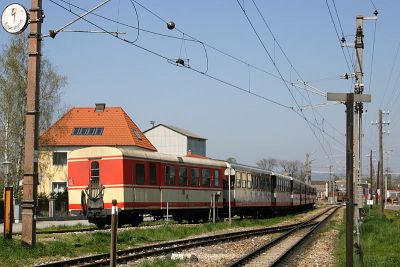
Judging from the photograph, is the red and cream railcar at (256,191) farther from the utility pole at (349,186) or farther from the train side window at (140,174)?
the utility pole at (349,186)

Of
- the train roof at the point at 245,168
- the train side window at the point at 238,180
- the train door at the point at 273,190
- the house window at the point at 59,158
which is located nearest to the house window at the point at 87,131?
the house window at the point at 59,158

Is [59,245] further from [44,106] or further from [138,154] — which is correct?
[44,106]

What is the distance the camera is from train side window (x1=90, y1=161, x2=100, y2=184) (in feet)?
84.6

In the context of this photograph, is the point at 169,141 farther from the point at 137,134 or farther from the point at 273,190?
the point at 273,190

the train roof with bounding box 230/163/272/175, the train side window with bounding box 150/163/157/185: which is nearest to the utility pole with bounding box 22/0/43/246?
the train side window with bounding box 150/163/157/185

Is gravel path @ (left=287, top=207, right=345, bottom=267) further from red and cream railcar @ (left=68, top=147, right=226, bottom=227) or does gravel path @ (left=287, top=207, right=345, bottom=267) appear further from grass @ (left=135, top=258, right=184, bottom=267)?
red and cream railcar @ (left=68, top=147, right=226, bottom=227)

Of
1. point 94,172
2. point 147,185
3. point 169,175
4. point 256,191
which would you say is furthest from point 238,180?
point 94,172

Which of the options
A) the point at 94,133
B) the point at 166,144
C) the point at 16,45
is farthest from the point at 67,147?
the point at 166,144

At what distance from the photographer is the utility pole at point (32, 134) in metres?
17.0

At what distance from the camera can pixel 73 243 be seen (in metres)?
19.0

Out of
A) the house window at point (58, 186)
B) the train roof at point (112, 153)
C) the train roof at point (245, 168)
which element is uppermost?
the train roof at point (112, 153)

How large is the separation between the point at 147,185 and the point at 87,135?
1590 inches

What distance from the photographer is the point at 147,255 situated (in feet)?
55.7

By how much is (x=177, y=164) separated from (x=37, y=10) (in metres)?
13.0
